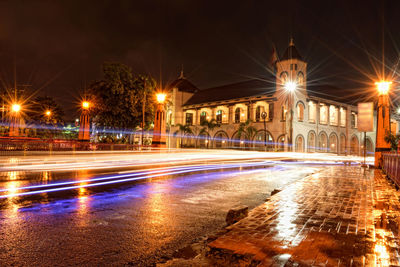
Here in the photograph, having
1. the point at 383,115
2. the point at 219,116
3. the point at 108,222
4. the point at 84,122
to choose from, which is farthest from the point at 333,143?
the point at 108,222

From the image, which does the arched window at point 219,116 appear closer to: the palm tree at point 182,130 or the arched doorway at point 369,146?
the palm tree at point 182,130

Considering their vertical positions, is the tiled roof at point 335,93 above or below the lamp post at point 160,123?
above

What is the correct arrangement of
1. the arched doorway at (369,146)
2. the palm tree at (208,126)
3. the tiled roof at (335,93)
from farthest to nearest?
the arched doorway at (369,146), the palm tree at (208,126), the tiled roof at (335,93)

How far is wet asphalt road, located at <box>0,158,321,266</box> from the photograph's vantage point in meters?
3.61

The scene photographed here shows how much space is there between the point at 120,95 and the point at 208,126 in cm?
2523

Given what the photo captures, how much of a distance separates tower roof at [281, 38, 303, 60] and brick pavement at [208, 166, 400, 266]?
4451cm

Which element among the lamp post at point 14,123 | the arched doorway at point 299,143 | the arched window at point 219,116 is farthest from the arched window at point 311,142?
the lamp post at point 14,123

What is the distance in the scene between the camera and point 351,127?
2185 inches

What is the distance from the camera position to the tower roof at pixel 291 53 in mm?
47531

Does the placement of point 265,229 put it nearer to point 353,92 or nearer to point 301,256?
point 301,256

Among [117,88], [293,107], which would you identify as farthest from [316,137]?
[117,88]

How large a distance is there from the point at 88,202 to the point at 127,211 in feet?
4.27

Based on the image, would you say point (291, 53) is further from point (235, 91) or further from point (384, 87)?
point (384, 87)

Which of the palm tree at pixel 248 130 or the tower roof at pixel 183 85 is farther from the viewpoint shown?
the tower roof at pixel 183 85
